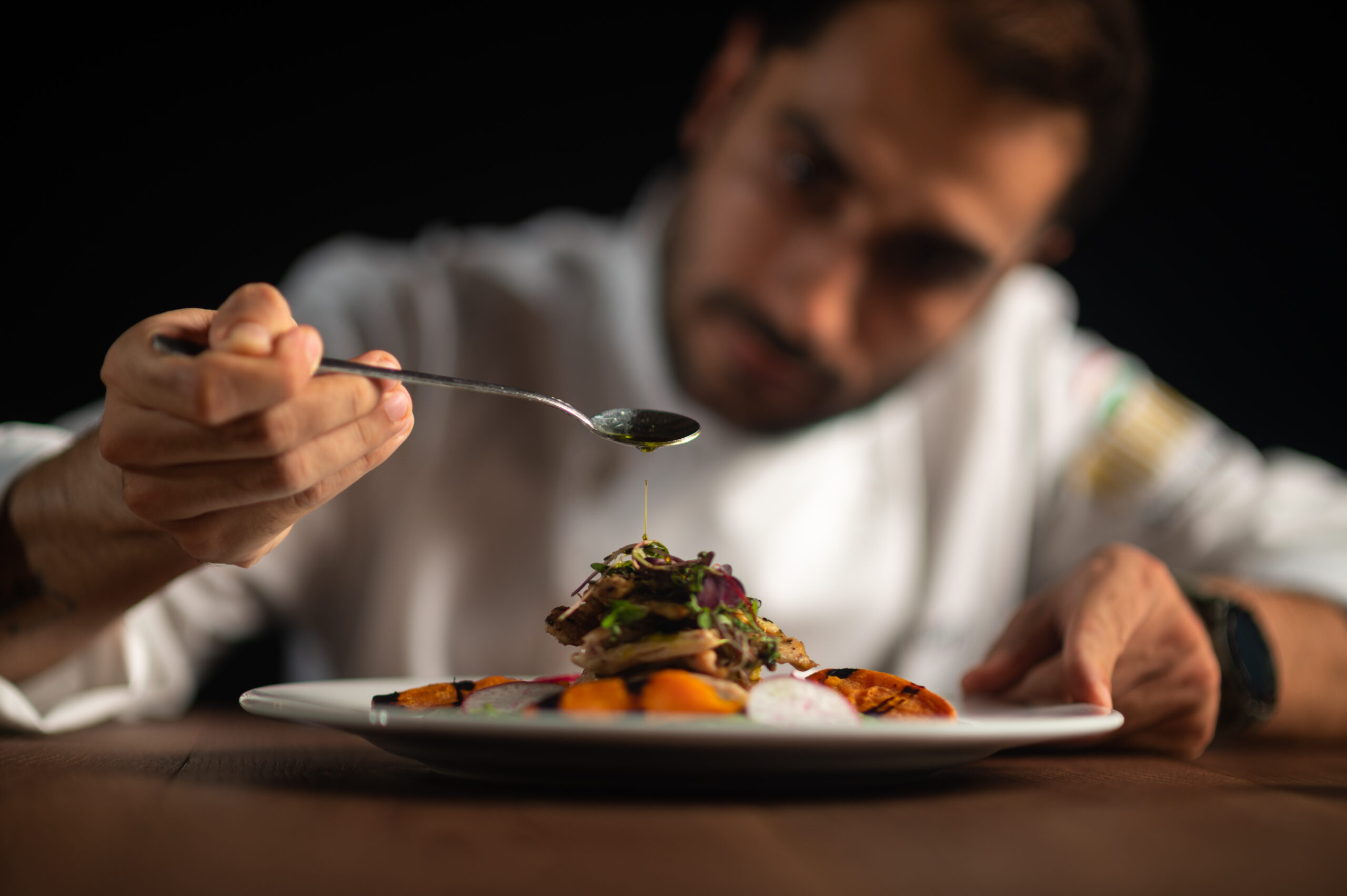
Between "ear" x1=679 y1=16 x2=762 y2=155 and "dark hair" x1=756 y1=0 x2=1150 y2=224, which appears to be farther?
"ear" x1=679 y1=16 x2=762 y2=155

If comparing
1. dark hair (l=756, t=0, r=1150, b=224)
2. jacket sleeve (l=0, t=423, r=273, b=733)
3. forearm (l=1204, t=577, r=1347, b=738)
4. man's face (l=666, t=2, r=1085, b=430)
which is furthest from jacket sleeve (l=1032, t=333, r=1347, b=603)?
jacket sleeve (l=0, t=423, r=273, b=733)

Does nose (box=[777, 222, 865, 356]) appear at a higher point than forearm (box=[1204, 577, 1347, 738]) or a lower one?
higher

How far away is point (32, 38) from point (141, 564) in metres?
2.29

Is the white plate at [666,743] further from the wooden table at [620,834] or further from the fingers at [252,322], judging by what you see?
the fingers at [252,322]

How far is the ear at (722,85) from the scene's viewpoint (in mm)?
2369

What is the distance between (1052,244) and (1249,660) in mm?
1466

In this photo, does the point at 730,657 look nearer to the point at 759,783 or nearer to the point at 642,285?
the point at 759,783

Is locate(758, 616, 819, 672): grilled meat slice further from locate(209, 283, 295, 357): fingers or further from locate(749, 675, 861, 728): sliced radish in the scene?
locate(209, 283, 295, 357): fingers

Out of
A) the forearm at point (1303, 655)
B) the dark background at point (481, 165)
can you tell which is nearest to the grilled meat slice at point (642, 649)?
Result: the forearm at point (1303, 655)

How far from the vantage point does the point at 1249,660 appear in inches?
54.7

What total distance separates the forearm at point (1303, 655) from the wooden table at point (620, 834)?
0.73 m

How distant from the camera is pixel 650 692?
2.31 feet

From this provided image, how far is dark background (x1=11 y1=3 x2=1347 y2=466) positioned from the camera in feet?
8.48

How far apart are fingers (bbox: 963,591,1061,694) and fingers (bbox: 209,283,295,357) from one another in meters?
0.95
